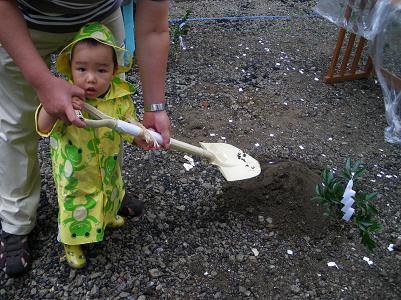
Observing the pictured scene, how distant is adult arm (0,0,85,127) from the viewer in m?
1.30

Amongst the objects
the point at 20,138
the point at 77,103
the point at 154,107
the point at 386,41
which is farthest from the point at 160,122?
the point at 386,41

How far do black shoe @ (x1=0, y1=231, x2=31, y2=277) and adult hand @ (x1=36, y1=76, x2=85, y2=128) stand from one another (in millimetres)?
756

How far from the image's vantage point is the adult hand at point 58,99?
1.36 meters

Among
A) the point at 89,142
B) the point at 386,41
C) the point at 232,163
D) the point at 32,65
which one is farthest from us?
the point at 386,41

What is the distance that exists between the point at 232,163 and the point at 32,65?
1.12m

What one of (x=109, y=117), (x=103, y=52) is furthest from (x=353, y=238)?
(x=103, y=52)

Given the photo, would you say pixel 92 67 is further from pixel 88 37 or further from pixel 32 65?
pixel 32 65

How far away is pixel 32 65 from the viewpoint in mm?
1345

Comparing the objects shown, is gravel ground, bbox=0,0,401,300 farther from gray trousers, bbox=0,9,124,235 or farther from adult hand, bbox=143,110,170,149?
adult hand, bbox=143,110,170,149

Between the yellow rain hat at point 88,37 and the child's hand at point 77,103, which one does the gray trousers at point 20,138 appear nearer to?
the yellow rain hat at point 88,37

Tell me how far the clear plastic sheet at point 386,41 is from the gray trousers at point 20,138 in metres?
2.03

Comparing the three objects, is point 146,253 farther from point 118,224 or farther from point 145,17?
point 145,17

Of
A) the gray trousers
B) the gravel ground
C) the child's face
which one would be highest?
the child's face

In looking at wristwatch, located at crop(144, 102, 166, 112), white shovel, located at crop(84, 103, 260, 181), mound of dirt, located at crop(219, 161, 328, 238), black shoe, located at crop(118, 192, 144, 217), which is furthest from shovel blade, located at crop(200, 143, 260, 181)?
wristwatch, located at crop(144, 102, 166, 112)
